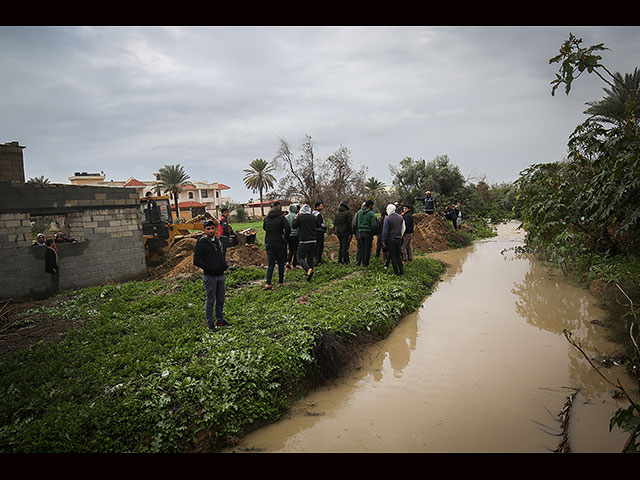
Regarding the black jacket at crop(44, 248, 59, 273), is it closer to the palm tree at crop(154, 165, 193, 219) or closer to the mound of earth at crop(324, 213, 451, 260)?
the mound of earth at crop(324, 213, 451, 260)

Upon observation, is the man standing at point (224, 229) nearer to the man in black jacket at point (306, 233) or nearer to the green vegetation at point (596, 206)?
the man in black jacket at point (306, 233)

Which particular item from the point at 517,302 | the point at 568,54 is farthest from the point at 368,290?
the point at 568,54

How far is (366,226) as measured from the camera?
37.0 ft

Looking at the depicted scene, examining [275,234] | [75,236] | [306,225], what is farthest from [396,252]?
[75,236]

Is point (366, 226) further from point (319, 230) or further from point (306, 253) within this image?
point (306, 253)

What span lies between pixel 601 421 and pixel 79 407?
5.83 metres

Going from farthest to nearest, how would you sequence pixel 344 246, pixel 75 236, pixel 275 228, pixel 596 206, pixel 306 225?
pixel 75 236 → pixel 344 246 → pixel 306 225 → pixel 275 228 → pixel 596 206

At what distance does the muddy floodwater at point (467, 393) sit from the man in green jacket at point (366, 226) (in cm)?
343

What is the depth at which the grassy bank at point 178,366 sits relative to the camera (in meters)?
4.05

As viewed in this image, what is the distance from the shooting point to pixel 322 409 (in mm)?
4879

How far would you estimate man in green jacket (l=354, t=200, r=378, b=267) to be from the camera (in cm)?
1123

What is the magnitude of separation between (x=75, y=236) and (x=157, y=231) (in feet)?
13.3

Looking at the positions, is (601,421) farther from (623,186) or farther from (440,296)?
(440,296)

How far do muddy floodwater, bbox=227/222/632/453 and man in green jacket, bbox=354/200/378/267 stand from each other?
3.43 m
